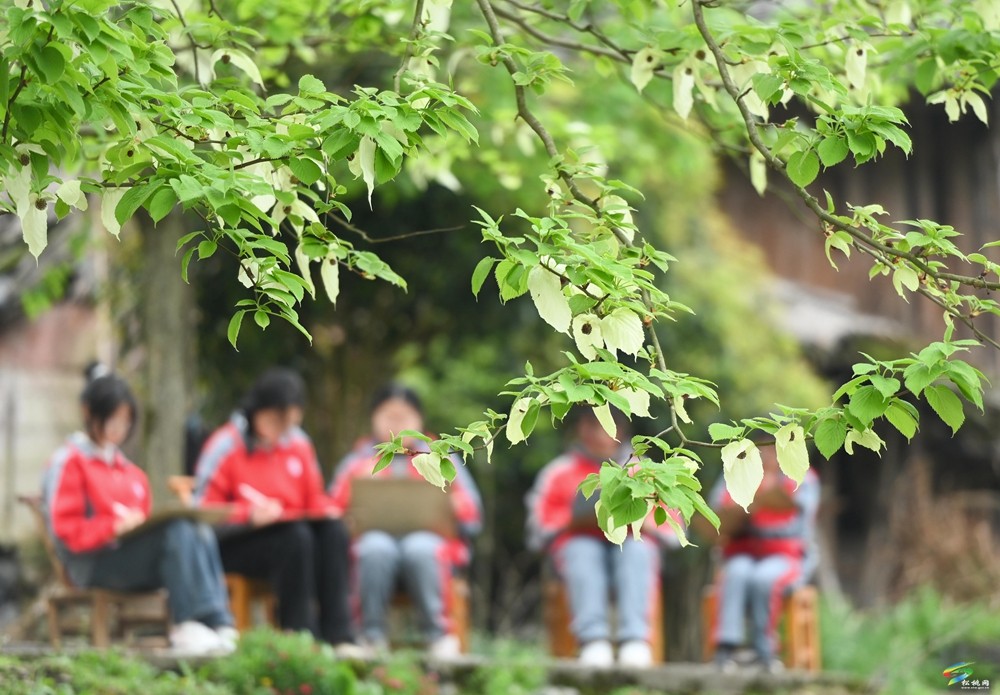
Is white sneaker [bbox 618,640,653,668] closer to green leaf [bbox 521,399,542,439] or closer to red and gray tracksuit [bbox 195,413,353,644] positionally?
red and gray tracksuit [bbox 195,413,353,644]

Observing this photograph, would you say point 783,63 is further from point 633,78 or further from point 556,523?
point 556,523

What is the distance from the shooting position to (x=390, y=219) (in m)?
9.05

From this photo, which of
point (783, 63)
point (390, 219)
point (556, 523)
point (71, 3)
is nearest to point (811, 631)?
point (556, 523)

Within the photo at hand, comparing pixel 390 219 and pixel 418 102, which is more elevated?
pixel 390 219

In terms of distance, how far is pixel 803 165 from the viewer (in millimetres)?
3072

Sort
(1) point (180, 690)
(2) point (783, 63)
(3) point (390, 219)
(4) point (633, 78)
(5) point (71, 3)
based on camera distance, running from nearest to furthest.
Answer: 1. (5) point (71, 3)
2. (2) point (783, 63)
3. (4) point (633, 78)
4. (1) point (180, 690)
5. (3) point (390, 219)

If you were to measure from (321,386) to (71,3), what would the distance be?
22.3 feet

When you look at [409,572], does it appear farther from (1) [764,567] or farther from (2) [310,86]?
(2) [310,86]

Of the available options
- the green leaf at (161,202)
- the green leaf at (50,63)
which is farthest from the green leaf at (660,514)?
the green leaf at (50,63)

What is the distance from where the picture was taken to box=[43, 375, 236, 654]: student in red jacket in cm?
546

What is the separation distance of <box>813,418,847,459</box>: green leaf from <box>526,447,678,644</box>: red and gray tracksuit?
3322mm

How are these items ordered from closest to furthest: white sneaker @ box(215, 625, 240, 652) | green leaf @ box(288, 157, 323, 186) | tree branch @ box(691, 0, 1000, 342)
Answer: green leaf @ box(288, 157, 323, 186)
tree branch @ box(691, 0, 1000, 342)
white sneaker @ box(215, 625, 240, 652)

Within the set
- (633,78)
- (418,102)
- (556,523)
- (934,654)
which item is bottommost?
(934,654)

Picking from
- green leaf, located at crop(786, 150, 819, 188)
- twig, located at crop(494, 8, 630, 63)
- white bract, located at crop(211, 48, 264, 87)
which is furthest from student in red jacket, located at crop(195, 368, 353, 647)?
green leaf, located at crop(786, 150, 819, 188)
